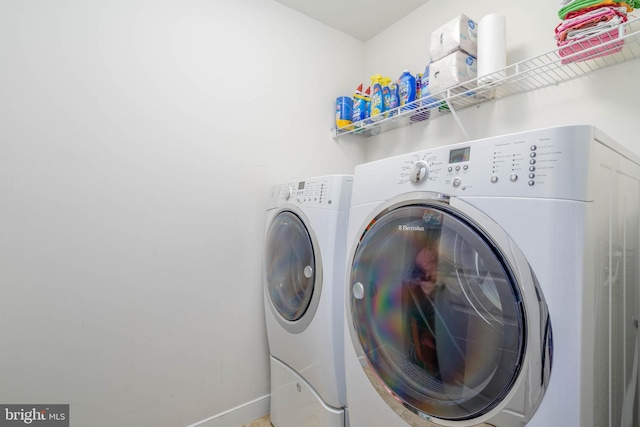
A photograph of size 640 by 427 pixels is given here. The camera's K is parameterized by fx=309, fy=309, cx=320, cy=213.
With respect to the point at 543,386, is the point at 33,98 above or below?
above

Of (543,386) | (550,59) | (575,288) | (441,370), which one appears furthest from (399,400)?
(550,59)

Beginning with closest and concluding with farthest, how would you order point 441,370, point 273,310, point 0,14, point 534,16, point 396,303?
point 441,370 → point 396,303 → point 0,14 → point 534,16 → point 273,310

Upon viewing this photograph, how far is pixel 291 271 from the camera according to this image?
150 centimetres

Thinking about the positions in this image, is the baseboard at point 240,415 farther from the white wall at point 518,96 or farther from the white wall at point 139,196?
the white wall at point 518,96

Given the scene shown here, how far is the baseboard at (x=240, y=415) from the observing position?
161 centimetres

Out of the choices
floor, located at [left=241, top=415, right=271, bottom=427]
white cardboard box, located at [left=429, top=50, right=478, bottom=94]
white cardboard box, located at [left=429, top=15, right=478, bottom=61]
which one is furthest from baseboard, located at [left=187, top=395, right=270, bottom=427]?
white cardboard box, located at [left=429, top=15, right=478, bottom=61]

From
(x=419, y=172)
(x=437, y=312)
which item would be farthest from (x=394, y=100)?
→ (x=437, y=312)

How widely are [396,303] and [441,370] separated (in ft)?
0.70

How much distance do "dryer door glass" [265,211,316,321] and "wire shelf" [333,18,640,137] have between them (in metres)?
0.87

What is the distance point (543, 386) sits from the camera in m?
0.66

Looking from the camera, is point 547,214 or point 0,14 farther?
point 0,14

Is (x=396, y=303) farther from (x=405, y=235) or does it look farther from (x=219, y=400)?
(x=219, y=400)

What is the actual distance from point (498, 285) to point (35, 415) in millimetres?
1751

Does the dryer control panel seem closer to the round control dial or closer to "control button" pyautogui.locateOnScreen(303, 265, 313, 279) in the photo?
the round control dial
